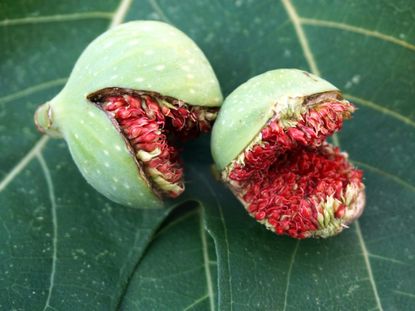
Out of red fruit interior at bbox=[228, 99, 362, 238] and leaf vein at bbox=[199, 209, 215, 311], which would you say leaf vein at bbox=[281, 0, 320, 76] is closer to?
red fruit interior at bbox=[228, 99, 362, 238]

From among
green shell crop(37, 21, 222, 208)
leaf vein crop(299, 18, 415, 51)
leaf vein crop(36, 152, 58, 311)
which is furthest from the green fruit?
leaf vein crop(36, 152, 58, 311)

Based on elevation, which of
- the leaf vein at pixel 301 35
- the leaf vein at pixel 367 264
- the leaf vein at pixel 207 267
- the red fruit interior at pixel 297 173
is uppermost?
the leaf vein at pixel 301 35

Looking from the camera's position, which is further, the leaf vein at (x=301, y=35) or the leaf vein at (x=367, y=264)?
the leaf vein at (x=301, y=35)

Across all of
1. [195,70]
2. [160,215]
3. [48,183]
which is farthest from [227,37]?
[48,183]

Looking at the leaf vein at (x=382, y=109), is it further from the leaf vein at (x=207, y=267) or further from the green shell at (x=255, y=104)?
the leaf vein at (x=207, y=267)

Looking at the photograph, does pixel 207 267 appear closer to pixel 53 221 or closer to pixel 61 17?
pixel 53 221

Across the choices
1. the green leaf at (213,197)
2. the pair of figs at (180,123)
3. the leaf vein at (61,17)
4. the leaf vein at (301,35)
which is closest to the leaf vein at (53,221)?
the green leaf at (213,197)
